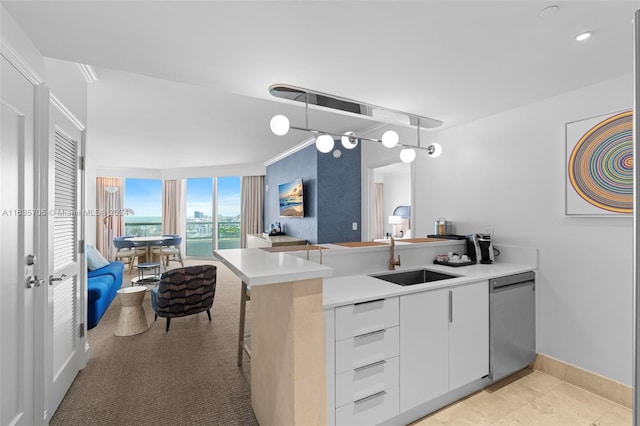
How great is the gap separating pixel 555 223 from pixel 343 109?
79.6 inches

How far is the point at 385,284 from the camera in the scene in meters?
1.99

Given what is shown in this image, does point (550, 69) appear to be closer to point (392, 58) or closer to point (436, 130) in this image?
point (392, 58)

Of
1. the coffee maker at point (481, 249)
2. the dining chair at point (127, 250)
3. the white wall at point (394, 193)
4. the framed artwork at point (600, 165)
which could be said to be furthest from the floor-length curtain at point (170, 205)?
the framed artwork at point (600, 165)

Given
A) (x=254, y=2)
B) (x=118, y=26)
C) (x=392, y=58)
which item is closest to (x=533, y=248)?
(x=392, y=58)

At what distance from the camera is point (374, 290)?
5.99 feet

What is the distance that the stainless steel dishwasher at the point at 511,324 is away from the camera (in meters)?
2.22

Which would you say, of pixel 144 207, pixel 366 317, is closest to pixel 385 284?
pixel 366 317

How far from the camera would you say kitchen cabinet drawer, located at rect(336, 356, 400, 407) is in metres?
1.57

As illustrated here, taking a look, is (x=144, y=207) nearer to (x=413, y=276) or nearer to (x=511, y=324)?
(x=413, y=276)

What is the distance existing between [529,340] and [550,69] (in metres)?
2.11

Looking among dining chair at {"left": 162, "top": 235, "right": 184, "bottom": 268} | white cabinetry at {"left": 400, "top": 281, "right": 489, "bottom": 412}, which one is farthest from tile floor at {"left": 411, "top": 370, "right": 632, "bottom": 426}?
dining chair at {"left": 162, "top": 235, "right": 184, "bottom": 268}

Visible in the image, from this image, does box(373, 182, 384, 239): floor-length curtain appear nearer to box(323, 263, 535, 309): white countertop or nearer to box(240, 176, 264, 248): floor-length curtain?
box(240, 176, 264, 248): floor-length curtain

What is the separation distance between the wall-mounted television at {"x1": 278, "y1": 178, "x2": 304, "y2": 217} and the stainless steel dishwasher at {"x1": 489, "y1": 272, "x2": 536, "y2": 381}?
3.43m

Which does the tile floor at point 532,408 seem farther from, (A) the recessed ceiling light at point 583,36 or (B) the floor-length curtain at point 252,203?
(B) the floor-length curtain at point 252,203
